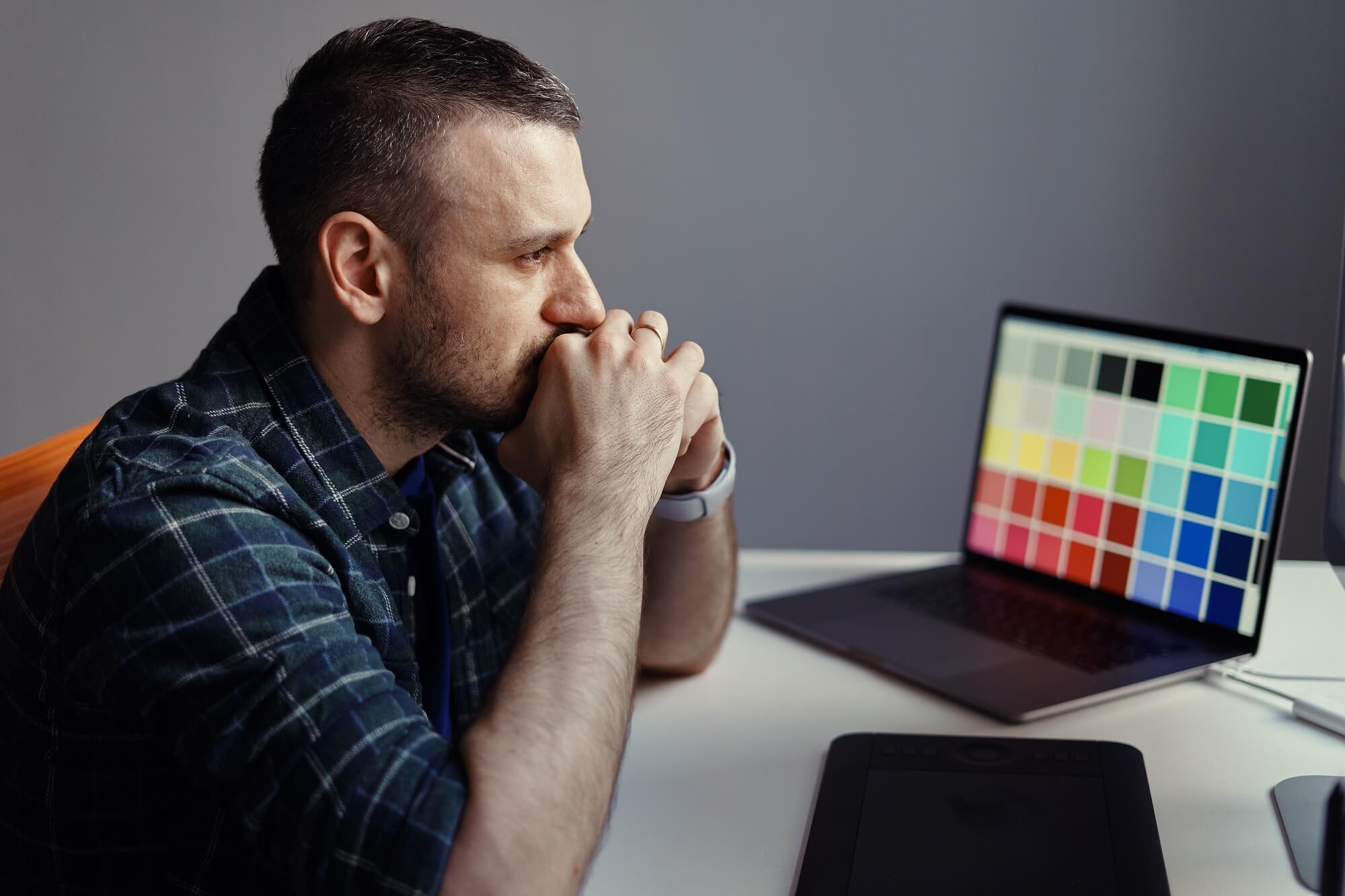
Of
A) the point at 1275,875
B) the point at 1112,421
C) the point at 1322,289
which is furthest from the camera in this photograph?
the point at 1322,289

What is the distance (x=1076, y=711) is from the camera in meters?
1.17

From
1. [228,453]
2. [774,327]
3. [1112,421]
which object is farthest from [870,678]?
[774,327]

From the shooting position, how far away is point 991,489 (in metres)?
1.55

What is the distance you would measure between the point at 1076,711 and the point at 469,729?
23.7 inches

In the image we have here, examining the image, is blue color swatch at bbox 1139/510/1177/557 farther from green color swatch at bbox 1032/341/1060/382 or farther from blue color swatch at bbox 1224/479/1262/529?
green color swatch at bbox 1032/341/1060/382

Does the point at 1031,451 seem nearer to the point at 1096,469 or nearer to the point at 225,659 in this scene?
the point at 1096,469

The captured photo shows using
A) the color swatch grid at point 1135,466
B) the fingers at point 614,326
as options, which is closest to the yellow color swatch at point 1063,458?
the color swatch grid at point 1135,466

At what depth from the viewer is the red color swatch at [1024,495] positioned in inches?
59.1

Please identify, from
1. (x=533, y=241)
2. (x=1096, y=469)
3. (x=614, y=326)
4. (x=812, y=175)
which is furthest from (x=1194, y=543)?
(x=812, y=175)

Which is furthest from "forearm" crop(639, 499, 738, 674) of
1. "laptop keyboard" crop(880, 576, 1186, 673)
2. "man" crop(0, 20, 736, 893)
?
"laptop keyboard" crop(880, 576, 1186, 673)

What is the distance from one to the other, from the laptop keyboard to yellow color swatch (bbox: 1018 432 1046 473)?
0.14m

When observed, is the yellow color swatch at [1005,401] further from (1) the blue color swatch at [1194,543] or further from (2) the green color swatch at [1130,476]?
(1) the blue color swatch at [1194,543]

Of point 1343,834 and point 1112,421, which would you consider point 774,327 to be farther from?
point 1343,834

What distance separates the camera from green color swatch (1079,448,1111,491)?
4.65 feet
